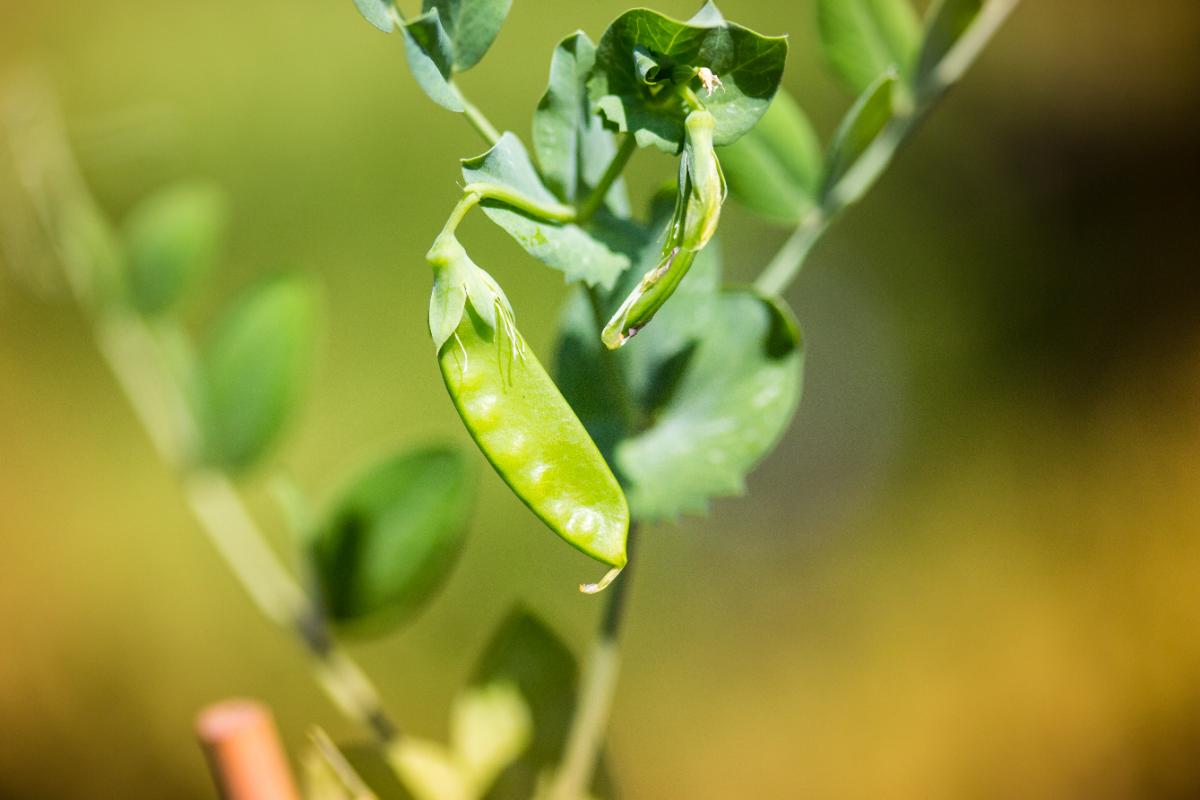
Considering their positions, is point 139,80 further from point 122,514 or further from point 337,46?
point 122,514

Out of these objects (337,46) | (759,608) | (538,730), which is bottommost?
(759,608)

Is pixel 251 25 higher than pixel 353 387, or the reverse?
pixel 251 25

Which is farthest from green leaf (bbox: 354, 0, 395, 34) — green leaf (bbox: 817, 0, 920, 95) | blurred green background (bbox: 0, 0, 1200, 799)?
blurred green background (bbox: 0, 0, 1200, 799)

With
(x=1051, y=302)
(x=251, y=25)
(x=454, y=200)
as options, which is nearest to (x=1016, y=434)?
(x=1051, y=302)

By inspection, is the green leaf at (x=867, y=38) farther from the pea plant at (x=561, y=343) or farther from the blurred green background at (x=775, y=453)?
the blurred green background at (x=775, y=453)

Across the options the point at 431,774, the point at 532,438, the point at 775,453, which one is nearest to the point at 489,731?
the point at 431,774
